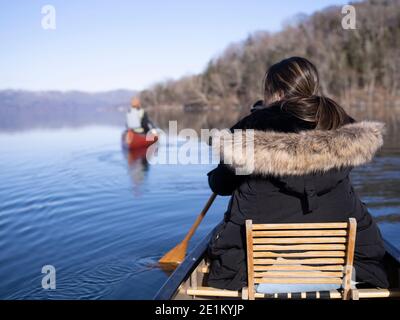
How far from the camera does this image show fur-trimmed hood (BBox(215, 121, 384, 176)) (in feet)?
Result: 8.64

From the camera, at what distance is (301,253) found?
2875mm

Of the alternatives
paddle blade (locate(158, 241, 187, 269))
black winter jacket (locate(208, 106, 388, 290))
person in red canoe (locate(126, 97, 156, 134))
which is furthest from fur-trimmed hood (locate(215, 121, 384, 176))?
person in red canoe (locate(126, 97, 156, 134))

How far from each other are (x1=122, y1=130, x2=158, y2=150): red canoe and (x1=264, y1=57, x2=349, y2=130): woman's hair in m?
13.9

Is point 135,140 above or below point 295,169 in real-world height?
below

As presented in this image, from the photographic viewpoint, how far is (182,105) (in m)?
77.0

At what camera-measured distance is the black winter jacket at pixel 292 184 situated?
2654mm

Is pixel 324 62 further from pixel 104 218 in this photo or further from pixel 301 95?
pixel 301 95

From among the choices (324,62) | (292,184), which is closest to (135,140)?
(292,184)

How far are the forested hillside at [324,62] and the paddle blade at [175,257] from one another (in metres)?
37.3

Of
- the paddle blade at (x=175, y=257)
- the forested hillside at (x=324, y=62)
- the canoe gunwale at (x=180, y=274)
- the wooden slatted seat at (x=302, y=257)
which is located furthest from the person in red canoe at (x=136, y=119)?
the forested hillside at (x=324, y=62)

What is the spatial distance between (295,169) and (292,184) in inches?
3.9

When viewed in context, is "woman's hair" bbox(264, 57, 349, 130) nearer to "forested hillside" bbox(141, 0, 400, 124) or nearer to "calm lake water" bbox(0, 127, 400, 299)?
"calm lake water" bbox(0, 127, 400, 299)

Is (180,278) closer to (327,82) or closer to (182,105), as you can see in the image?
(327,82)

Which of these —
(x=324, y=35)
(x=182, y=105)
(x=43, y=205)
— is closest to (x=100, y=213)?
(x=43, y=205)
